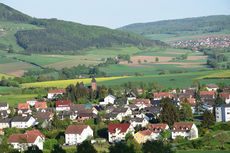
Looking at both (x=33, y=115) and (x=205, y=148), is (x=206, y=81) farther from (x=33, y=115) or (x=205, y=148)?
(x=205, y=148)

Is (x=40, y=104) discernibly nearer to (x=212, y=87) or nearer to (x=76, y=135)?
(x=76, y=135)

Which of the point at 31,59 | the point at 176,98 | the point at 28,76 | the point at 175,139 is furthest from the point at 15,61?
the point at 175,139

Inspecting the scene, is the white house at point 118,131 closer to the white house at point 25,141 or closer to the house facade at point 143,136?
the house facade at point 143,136

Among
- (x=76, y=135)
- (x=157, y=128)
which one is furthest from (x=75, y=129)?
(x=157, y=128)

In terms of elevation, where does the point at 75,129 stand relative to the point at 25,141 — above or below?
above

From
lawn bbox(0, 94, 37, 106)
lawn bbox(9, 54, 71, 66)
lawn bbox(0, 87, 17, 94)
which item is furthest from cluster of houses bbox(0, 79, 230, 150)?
lawn bbox(9, 54, 71, 66)

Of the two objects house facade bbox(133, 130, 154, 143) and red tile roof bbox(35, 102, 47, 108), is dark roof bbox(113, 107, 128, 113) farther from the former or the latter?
house facade bbox(133, 130, 154, 143)

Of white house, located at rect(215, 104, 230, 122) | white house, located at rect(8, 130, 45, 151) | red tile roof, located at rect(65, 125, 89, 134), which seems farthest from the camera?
white house, located at rect(215, 104, 230, 122)
